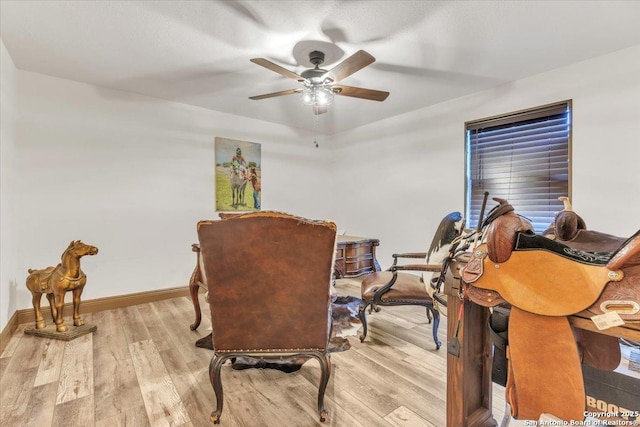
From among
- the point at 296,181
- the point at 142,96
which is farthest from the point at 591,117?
the point at 142,96

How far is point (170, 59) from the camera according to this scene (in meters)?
2.56

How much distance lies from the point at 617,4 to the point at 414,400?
283 centimetres

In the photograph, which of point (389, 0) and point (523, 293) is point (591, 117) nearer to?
point (389, 0)


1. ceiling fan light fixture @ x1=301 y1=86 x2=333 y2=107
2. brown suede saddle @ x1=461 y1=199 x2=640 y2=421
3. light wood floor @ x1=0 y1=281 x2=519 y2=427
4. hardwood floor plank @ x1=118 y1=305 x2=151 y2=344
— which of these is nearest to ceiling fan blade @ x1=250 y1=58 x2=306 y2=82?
ceiling fan light fixture @ x1=301 y1=86 x2=333 y2=107

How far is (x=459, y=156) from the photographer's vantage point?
3.41 m

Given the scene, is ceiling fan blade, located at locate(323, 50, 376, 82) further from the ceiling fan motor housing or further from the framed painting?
the framed painting

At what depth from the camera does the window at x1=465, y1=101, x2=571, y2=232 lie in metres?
2.72

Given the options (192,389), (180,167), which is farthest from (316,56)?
(192,389)

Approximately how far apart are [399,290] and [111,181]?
3.41 meters

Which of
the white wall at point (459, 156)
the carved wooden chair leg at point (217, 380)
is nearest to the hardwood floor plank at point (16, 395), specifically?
the carved wooden chair leg at point (217, 380)

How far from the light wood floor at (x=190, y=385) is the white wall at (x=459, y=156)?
1.76 metres

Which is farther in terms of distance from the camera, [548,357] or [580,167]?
[580,167]

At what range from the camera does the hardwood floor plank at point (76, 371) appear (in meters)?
1.72

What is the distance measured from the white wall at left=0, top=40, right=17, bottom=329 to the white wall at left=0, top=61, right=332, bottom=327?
0.06 metres
